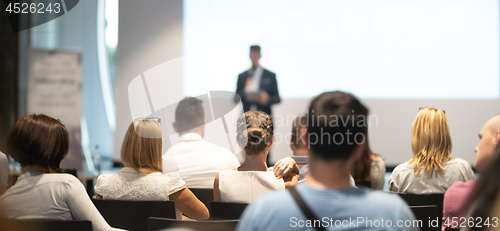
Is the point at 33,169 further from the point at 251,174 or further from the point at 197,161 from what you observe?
the point at 197,161

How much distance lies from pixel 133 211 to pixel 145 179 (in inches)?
7.5

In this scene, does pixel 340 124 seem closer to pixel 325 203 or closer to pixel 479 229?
pixel 325 203

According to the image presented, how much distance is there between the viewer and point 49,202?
4.46ft

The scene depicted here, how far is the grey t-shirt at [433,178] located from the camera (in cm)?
199

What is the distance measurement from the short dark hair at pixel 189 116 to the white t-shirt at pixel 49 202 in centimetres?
131

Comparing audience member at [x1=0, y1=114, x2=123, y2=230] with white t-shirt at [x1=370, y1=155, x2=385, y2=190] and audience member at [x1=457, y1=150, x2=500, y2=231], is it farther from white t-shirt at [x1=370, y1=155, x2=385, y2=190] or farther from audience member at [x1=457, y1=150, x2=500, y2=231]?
white t-shirt at [x1=370, y1=155, x2=385, y2=190]

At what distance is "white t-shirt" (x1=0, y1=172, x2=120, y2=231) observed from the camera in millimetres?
1360

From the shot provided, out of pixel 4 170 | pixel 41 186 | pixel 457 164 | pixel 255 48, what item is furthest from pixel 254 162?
pixel 255 48

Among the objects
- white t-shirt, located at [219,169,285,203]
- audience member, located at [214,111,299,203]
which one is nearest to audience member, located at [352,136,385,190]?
audience member, located at [214,111,299,203]

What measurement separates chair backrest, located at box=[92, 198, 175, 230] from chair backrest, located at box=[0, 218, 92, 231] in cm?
34

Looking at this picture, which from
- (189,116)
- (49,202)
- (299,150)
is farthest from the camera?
(189,116)

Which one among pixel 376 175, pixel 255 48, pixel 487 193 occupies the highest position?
pixel 255 48

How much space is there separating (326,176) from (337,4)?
13.7ft

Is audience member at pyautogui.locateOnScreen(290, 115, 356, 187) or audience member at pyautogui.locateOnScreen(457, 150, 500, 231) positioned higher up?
audience member at pyautogui.locateOnScreen(457, 150, 500, 231)
